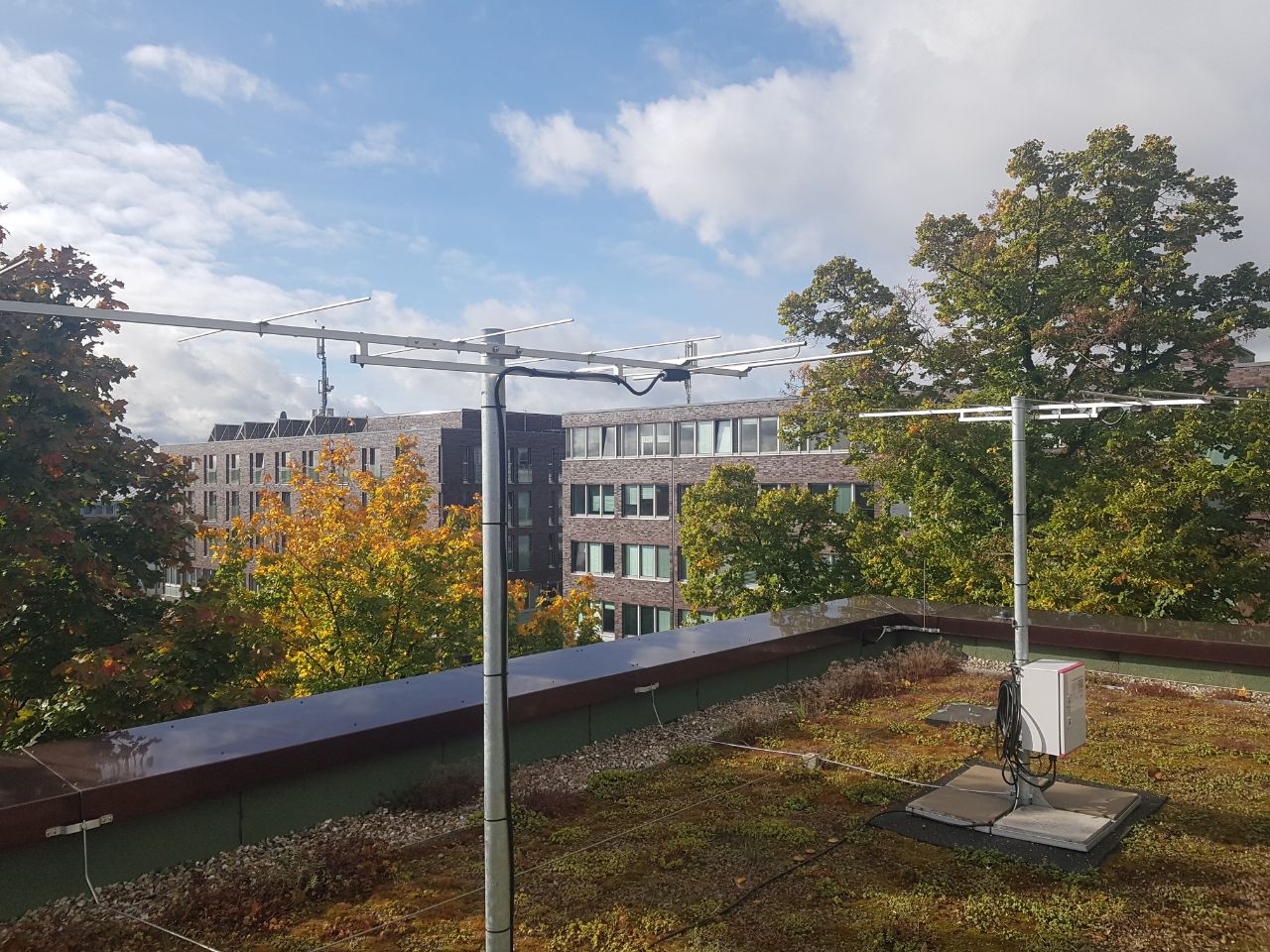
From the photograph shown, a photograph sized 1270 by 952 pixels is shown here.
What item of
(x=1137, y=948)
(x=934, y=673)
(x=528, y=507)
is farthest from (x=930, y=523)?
(x=528, y=507)

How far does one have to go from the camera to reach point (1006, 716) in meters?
7.97

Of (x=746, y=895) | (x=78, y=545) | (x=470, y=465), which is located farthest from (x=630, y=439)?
(x=746, y=895)

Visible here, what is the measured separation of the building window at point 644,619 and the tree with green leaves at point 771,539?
19.6m

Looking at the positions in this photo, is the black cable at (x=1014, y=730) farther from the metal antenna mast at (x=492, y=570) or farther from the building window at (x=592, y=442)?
the building window at (x=592, y=442)

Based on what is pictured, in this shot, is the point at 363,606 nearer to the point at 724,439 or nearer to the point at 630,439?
the point at 724,439

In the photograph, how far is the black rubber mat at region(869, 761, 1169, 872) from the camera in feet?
22.7

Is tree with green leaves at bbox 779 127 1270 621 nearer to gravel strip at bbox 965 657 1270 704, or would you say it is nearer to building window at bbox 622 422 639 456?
gravel strip at bbox 965 657 1270 704

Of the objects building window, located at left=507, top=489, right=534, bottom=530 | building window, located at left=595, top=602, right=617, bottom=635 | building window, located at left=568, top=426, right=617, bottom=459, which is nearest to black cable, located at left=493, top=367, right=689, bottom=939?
building window, located at left=595, top=602, right=617, bottom=635

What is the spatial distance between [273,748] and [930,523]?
17683mm

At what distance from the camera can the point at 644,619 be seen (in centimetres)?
4597

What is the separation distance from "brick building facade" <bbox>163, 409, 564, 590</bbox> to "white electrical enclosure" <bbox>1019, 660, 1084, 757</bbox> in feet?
133

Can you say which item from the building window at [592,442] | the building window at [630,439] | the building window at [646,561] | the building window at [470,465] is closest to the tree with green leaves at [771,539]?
the building window at [646,561]

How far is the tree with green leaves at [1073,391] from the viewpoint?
17.0 meters

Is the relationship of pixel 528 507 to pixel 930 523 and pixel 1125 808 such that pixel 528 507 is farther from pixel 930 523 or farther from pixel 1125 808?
pixel 1125 808
